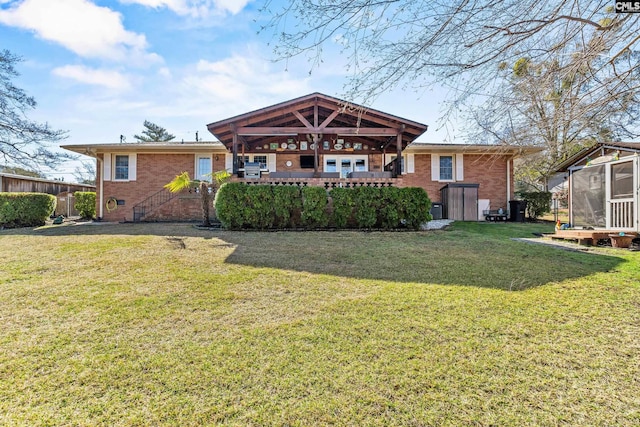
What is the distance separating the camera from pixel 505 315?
2.77m

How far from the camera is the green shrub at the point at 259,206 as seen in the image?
27.4 ft

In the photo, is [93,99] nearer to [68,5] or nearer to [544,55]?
[68,5]

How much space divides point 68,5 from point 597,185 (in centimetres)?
1196

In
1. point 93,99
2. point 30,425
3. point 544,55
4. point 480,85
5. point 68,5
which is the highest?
point 93,99

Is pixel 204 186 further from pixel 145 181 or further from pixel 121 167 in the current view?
pixel 121 167

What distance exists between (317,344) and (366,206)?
21.4 feet

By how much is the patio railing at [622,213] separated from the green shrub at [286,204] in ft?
24.5

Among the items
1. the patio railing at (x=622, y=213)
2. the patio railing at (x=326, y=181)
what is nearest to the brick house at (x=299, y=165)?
the patio railing at (x=326, y=181)

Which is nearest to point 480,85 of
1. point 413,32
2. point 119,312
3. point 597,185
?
point 413,32

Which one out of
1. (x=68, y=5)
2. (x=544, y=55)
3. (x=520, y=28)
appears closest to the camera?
(x=520, y=28)

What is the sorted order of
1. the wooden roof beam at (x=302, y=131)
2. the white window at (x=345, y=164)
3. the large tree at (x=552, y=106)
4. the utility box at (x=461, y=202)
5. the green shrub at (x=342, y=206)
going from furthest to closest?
1. the white window at (x=345, y=164)
2. the utility box at (x=461, y=202)
3. the wooden roof beam at (x=302, y=131)
4. the green shrub at (x=342, y=206)
5. the large tree at (x=552, y=106)

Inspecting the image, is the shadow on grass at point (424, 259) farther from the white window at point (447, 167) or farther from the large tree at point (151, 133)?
the large tree at point (151, 133)

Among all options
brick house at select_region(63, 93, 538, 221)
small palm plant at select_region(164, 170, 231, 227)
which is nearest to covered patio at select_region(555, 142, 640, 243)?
brick house at select_region(63, 93, 538, 221)

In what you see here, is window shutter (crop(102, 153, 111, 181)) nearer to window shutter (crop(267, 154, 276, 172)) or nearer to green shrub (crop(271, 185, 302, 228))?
window shutter (crop(267, 154, 276, 172))
